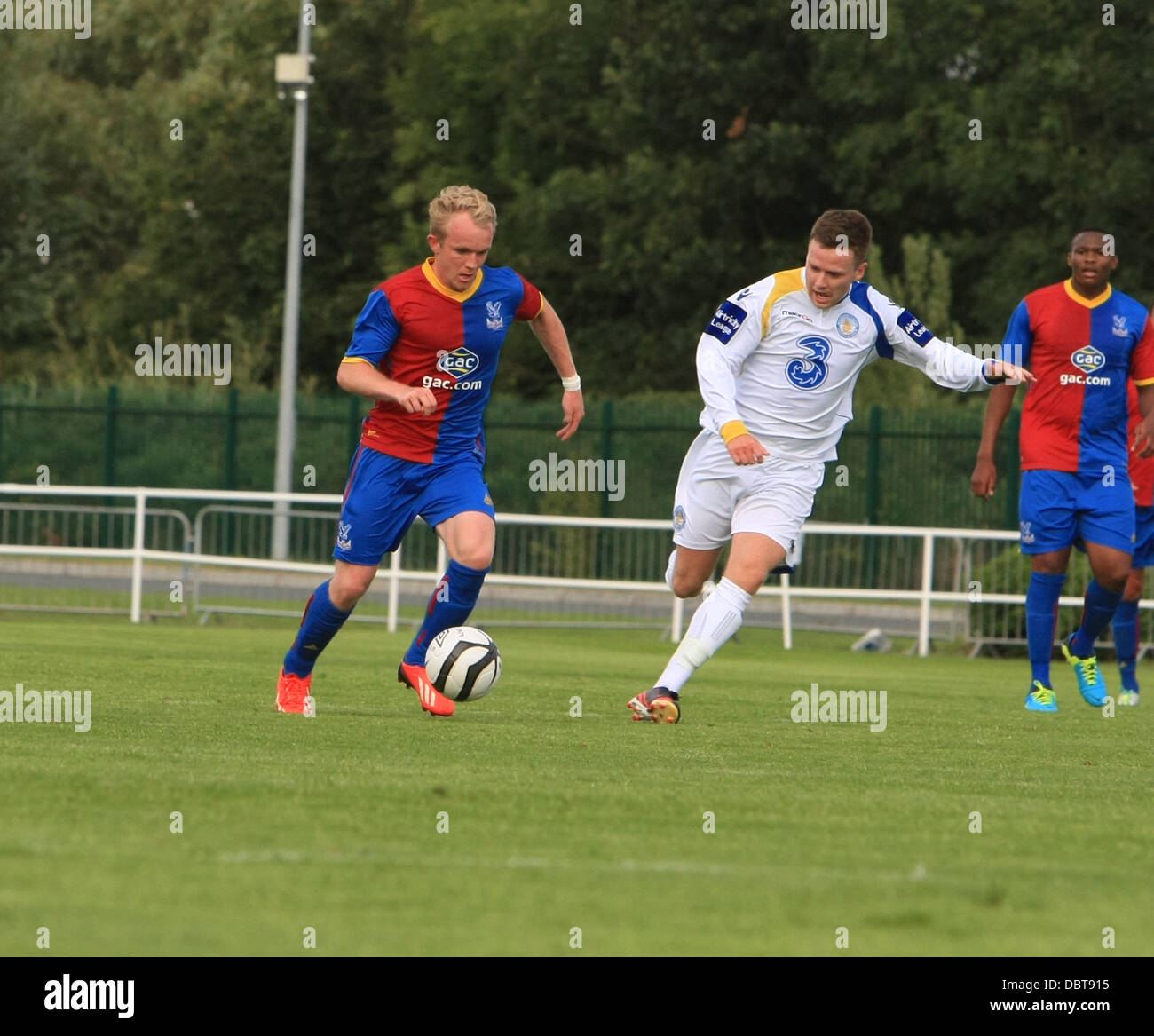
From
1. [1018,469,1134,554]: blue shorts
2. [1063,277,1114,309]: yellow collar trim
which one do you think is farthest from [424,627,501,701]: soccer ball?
[1063,277,1114,309]: yellow collar trim

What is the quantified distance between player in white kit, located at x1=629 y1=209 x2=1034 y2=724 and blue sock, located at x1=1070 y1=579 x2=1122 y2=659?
111 inches

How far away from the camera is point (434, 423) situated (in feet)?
29.4

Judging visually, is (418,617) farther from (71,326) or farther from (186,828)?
(71,326)

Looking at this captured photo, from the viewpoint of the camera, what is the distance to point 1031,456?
11344 mm

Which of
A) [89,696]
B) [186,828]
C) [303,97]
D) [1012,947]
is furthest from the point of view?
[303,97]

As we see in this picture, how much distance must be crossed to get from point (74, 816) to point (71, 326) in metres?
45.6

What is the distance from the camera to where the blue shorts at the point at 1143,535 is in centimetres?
1237

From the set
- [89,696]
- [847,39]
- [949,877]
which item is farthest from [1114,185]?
[949,877]

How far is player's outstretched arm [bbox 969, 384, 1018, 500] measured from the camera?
35.8 feet

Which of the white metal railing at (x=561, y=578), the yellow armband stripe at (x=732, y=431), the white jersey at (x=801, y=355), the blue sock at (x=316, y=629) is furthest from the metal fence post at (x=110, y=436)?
the yellow armband stripe at (x=732, y=431)

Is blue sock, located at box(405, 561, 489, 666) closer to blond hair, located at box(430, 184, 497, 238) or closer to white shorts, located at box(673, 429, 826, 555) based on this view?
white shorts, located at box(673, 429, 826, 555)
